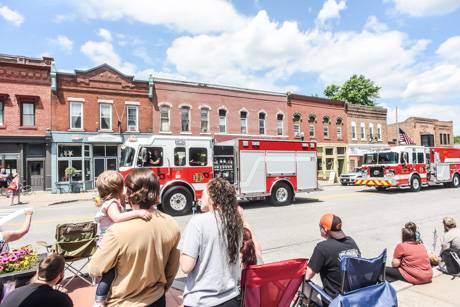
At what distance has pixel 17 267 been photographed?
12.2ft

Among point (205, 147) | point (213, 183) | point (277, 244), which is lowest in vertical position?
point (277, 244)

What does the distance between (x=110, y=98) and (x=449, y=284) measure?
24677 millimetres

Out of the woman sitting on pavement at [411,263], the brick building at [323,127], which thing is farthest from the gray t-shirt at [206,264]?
the brick building at [323,127]

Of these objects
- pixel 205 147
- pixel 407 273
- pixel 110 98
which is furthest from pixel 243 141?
pixel 110 98

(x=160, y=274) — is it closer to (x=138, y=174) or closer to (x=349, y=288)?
(x=138, y=174)

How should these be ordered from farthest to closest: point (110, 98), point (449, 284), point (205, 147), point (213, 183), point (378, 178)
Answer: point (110, 98), point (378, 178), point (205, 147), point (449, 284), point (213, 183)

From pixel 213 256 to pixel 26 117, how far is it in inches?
968

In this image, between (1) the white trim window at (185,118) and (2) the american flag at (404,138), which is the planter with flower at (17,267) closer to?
(1) the white trim window at (185,118)

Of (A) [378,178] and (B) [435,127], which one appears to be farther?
(B) [435,127]

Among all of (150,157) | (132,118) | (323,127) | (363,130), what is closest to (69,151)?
(132,118)

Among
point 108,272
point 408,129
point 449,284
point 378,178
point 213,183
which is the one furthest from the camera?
point 408,129

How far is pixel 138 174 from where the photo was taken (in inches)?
101

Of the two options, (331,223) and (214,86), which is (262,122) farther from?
(331,223)

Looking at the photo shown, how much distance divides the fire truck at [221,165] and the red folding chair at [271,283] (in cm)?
879
